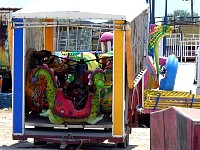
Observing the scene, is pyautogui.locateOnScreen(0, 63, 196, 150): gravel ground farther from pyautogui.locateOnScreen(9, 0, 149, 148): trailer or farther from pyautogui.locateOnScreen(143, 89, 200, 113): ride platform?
pyautogui.locateOnScreen(143, 89, 200, 113): ride platform

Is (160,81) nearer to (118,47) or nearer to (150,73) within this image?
(150,73)

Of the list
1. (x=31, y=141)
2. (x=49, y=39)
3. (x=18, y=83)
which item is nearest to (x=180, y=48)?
(x=49, y=39)

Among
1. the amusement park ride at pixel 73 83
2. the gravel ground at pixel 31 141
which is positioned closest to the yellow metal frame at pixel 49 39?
the amusement park ride at pixel 73 83

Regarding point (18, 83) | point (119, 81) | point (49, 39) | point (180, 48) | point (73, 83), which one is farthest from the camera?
point (180, 48)

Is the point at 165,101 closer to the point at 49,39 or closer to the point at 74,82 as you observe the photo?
the point at 49,39

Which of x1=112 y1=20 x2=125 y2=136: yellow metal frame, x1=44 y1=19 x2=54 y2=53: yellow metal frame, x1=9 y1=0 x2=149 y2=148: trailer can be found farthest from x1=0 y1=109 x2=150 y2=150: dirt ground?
x1=44 y1=19 x2=54 y2=53: yellow metal frame

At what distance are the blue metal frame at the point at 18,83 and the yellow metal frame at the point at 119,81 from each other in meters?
1.58

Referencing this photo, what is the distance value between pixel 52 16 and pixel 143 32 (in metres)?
3.84

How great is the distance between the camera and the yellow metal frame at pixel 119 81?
1181 centimetres

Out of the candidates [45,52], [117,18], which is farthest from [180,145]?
[45,52]

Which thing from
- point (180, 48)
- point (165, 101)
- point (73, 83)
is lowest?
point (165, 101)

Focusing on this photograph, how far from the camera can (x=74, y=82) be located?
1328 cm

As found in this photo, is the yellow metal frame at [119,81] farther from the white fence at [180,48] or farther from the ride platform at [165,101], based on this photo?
the white fence at [180,48]

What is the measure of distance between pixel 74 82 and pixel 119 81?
1539 mm
